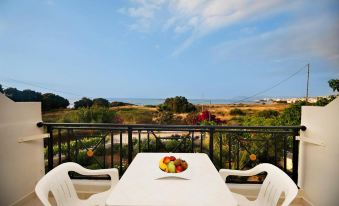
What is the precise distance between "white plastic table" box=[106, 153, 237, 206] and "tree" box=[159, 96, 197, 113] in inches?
307

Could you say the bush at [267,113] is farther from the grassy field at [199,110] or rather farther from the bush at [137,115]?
the bush at [137,115]

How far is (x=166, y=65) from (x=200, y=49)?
1.74 meters

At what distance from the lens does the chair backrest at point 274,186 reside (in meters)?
1.37

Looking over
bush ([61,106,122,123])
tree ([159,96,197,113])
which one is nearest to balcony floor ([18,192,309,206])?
bush ([61,106,122,123])

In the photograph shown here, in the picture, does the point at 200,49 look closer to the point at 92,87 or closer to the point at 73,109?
the point at 92,87

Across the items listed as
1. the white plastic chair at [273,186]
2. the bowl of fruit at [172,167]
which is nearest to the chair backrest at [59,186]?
the bowl of fruit at [172,167]

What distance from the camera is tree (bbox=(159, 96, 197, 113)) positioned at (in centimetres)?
959

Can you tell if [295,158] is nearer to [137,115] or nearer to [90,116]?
[90,116]

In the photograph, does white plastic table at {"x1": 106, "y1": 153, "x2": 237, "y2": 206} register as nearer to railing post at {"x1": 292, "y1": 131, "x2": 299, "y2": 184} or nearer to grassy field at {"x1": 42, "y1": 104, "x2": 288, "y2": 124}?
railing post at {"x1": 292, "y1": 131, "x2": 299, "y2": 184}

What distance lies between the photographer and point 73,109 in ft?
24.9

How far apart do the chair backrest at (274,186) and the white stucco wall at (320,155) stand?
1.02 metres

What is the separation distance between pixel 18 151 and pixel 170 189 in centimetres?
209

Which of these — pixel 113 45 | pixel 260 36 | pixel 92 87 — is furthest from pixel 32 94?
pixel 260 36

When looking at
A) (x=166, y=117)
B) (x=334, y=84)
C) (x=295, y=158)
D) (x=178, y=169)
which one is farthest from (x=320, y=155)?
(x=166, y=117)
